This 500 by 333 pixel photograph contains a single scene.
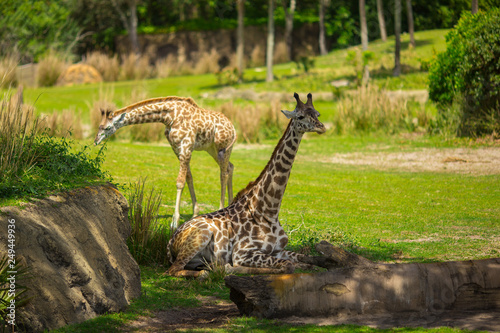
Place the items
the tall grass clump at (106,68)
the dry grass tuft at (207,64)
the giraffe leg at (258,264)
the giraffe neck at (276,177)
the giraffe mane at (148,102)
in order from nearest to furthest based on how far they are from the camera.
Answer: the giraffe leg at (258,264) → the giraffe neck at (276,177) → the giraffe mane at (148,102) → the tall grass clump at (106,68) → the dry grass tuft at (207,64)

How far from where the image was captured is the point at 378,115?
2220 cm

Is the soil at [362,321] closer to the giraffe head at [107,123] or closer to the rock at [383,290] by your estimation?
the rock at [383,290]

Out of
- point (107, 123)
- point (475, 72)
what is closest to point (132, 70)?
point (475, 72)

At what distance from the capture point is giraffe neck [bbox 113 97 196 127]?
35.0 ft

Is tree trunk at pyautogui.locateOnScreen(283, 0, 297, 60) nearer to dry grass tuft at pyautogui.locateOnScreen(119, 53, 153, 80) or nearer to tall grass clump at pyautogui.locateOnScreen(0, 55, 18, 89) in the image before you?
dry grass tuft at pyautogui.locateOnScreen(119, 53, 153, 80)

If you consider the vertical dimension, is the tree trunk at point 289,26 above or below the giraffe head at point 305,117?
above

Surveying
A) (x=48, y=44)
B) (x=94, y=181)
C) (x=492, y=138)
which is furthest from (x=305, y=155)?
(x=48, y=44)

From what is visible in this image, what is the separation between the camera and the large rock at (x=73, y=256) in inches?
226

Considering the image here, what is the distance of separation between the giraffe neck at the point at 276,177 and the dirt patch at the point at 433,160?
8.89 m

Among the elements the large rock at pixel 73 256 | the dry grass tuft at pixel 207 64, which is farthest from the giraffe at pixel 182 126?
the dry grass tuft at pixel 207 64

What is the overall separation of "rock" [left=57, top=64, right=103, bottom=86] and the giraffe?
22.5m

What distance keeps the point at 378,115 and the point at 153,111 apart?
1308 cm

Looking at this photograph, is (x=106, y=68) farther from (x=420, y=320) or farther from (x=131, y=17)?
(x=420, y=320)

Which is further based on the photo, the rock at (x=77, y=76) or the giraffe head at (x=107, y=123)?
the rock at (x=77, y=76)
